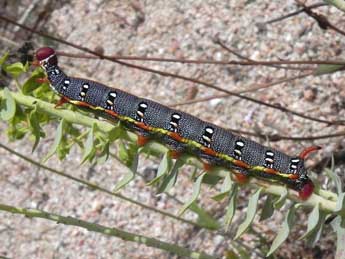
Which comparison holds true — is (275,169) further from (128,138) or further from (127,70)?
(127,70)

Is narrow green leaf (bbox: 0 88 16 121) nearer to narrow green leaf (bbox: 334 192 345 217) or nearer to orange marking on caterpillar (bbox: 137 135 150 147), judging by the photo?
orange marking on caterpillar (bbox: 137 135 150 147)

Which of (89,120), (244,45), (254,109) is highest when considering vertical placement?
(244,45)

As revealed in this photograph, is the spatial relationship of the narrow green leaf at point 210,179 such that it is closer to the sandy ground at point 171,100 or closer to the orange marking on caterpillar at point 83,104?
the orange marking on caterpillar at point 83,104

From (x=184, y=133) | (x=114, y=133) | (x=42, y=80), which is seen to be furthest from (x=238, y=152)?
(x=42, y=80)

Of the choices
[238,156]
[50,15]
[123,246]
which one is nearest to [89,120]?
[238,156]

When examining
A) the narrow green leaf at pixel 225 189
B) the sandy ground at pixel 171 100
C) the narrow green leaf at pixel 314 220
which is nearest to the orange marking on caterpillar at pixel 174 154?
the narrow green leaf at pixel 225 189
